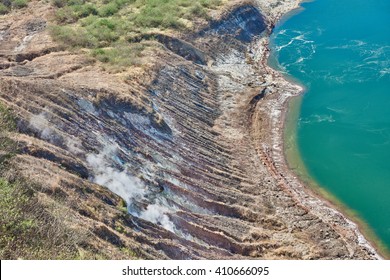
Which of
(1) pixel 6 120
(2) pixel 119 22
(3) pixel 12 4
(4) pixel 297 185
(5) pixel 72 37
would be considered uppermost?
(3) pixel 12 4

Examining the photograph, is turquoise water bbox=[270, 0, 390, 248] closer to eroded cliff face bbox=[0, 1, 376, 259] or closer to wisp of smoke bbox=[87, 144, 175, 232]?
eroded cliff face bbox=[0, 1, 376, 259]

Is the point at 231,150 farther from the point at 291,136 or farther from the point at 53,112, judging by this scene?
the point at 53,112

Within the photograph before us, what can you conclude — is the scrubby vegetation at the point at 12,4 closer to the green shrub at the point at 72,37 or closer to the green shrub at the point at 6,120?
the green shrub at the point at 72,37

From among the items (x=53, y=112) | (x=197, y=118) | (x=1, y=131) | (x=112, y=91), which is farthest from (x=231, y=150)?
(x=1, y=131)

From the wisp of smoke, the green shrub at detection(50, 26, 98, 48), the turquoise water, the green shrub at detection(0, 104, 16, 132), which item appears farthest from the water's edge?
the green shrub at detection(0, 104, 16, 132)

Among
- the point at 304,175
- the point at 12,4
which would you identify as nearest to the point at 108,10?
the point at 12,4

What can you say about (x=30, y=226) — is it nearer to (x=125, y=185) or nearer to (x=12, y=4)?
(x=125, y=185)

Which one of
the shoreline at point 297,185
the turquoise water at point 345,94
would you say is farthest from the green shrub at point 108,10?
the shoreline at point 297,185
